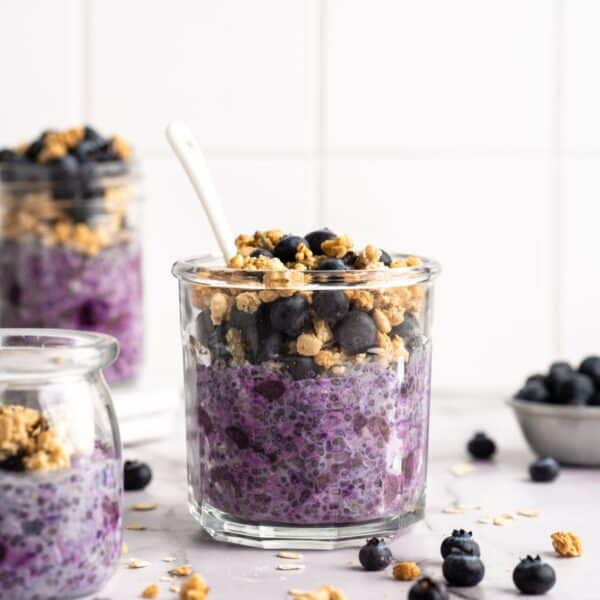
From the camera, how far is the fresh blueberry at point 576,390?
143cm

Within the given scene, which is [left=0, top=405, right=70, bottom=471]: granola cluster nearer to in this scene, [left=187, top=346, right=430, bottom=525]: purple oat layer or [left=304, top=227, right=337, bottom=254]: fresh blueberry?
[left=187, top=346, right=430, bottom=525]: purple oat layer

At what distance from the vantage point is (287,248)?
109 cm

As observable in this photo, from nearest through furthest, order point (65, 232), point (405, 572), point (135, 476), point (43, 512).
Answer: point (43, 512), point (405, 572), point (135, 476), point (65, 232)

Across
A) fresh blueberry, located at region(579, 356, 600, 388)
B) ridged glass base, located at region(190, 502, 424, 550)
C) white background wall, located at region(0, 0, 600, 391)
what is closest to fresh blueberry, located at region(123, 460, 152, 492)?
ridged glass base, located at region(190, 502, 424, 550)

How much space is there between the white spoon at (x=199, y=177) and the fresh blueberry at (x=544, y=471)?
1.50 feet

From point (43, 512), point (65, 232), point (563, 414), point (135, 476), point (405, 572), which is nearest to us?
point (43, 512)

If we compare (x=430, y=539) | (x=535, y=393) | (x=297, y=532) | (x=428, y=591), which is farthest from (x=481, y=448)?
(x=428, y=591)

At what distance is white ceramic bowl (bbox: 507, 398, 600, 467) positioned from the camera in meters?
1.41

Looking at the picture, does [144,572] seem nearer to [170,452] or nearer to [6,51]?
[170,452]

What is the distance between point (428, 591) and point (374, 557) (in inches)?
4.3

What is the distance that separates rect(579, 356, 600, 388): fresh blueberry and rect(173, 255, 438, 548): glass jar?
430mm

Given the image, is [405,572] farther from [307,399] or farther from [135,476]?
[135,476]

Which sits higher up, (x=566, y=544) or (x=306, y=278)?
(x=306, y=278)

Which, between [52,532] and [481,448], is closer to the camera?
[52,532]
